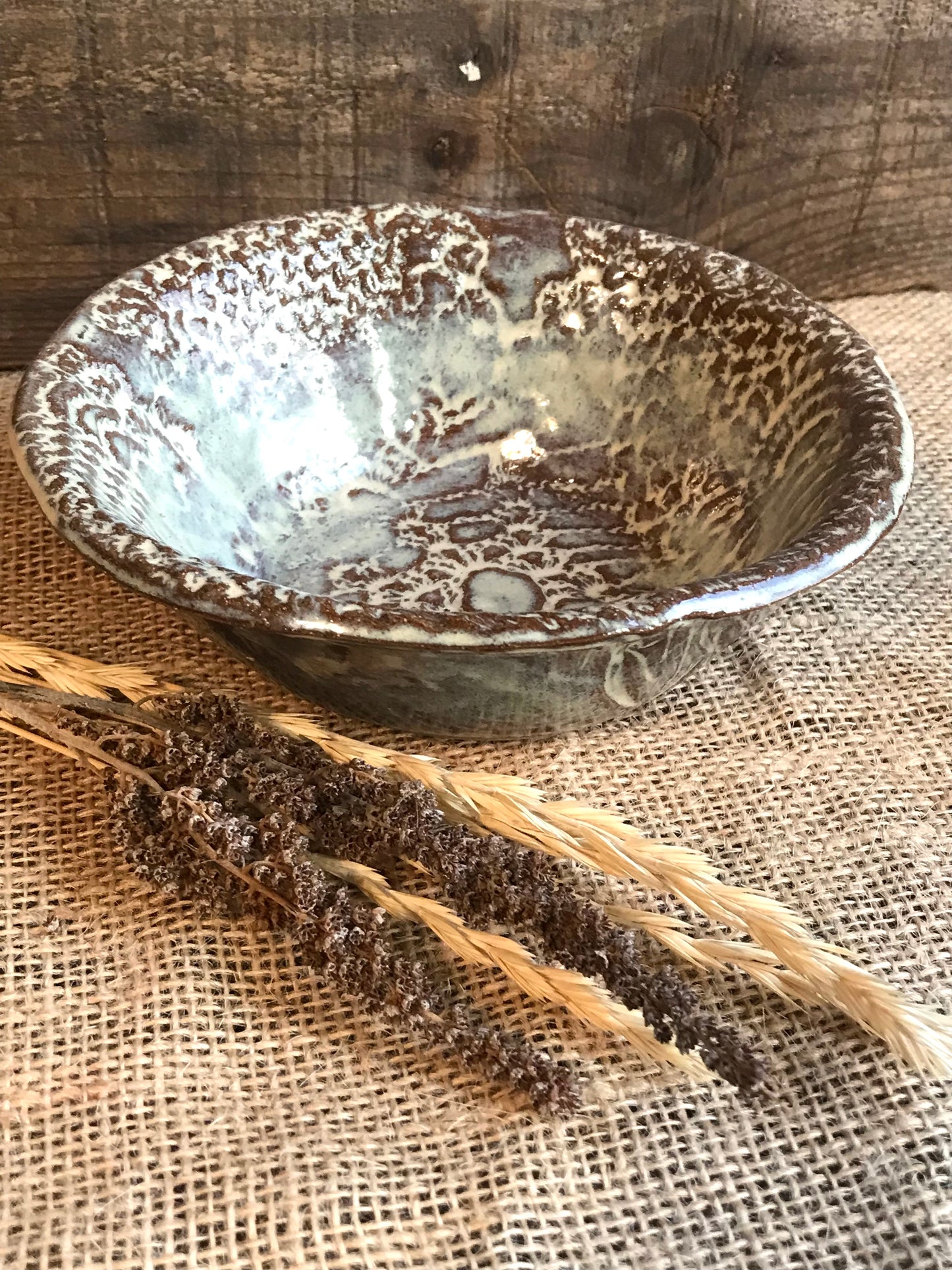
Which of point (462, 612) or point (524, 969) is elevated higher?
point (462, 612)

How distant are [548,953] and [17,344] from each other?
1060mm

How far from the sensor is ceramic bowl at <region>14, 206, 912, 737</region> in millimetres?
757

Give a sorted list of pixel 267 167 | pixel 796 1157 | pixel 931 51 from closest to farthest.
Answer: pixel 796 1157
pixel 267 167
pixel 931 51

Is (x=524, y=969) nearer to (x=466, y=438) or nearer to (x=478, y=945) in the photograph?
(x=478, y=945)

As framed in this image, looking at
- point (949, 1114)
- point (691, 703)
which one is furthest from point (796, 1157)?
point (691, 703)

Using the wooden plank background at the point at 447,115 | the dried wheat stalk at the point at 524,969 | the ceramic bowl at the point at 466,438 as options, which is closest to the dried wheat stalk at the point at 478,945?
the dried wheat stalk at the point at 524,969

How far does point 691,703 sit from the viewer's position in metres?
0.94

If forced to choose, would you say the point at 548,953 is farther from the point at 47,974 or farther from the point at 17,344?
the point at 17,344

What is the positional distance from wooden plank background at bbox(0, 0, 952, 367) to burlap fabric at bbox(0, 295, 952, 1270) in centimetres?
69

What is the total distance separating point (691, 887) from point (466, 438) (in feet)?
2.01

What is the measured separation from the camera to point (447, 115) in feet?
4.34

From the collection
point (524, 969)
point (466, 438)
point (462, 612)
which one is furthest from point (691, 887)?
point (466, 438)

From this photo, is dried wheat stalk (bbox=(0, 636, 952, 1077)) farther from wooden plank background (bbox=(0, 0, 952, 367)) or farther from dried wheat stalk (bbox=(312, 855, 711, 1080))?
wooden plank background (bbox=(0, 0, 952, 367))

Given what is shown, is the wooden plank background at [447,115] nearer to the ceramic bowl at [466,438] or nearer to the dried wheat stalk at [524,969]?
the ceramic bowl at [466,438]
